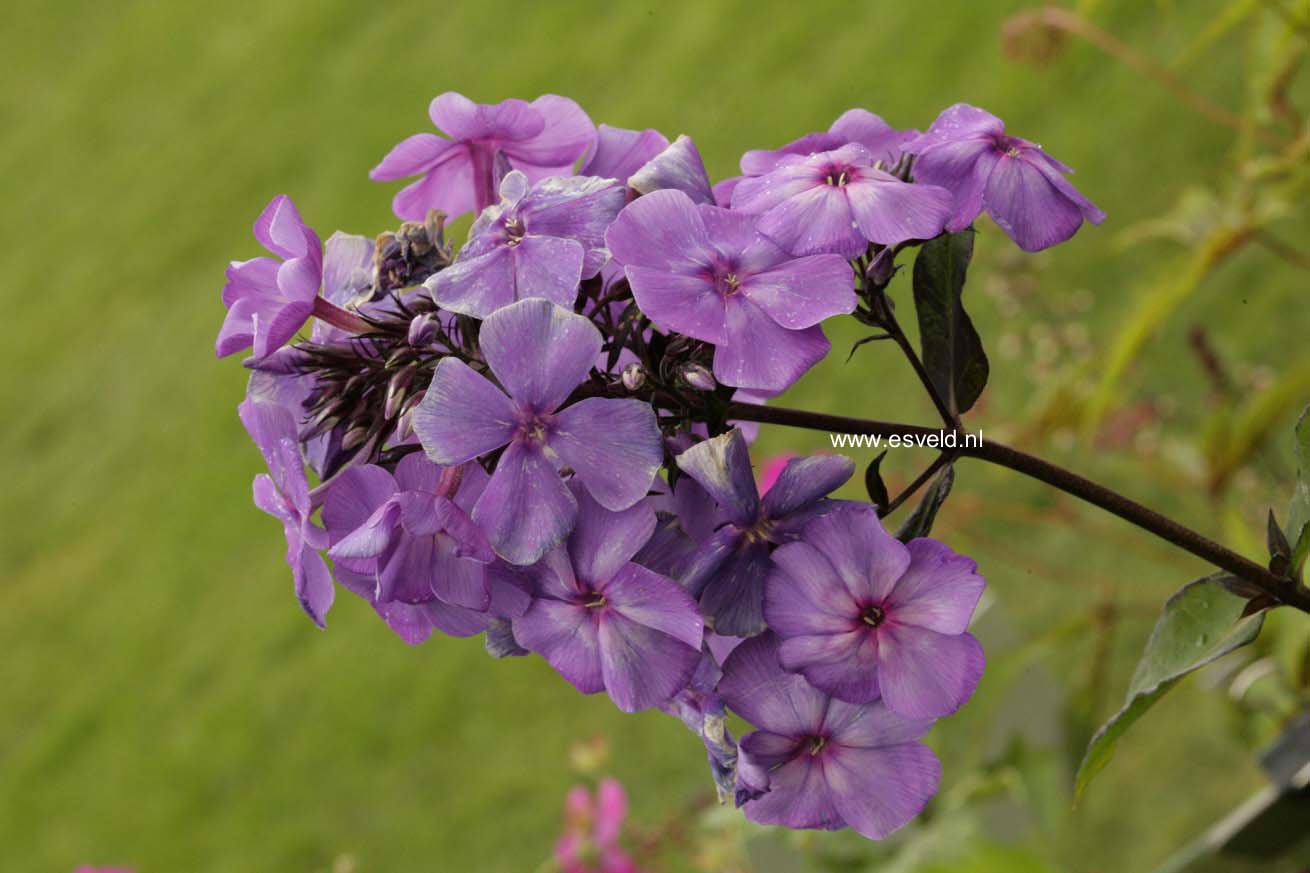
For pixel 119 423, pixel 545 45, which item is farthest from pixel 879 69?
pixel 119 423

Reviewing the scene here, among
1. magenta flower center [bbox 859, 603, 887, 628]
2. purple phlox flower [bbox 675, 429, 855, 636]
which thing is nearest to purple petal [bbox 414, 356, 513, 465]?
purple phlox flower [bbox 675, 429, 855, 636]

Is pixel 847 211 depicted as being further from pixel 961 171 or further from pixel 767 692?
pixel 767 692

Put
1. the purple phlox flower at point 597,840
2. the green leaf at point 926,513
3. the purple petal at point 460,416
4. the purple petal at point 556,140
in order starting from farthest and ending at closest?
the purple phlox flower at point 597,840 → the purple petal at point 556,140 → the green leaf at point 926,513 → the purple petal at point 460,416

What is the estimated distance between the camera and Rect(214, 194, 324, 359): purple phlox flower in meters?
0.79

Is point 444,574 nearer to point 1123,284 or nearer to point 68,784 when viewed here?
point 1123,284

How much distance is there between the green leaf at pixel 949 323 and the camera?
860 mm

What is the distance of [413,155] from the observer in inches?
36.6

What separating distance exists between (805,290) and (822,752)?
0.88 feet

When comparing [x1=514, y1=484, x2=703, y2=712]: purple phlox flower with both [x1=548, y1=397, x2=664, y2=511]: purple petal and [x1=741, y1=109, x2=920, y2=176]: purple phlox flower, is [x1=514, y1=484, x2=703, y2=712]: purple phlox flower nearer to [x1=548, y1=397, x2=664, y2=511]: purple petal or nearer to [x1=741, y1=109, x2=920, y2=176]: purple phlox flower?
[x1=548, y1=397, x2=664, y2=511]: purple petal

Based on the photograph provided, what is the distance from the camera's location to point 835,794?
779mm

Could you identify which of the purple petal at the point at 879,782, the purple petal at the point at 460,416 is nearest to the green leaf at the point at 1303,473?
the purple petal at the point at 879,782

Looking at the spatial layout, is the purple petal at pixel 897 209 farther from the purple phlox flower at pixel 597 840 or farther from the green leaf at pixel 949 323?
the purple phlox flower at pixel 597 840

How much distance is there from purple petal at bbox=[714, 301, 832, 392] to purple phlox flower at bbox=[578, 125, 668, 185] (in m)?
0.21

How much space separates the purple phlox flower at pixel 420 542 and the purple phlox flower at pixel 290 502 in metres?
0.02
